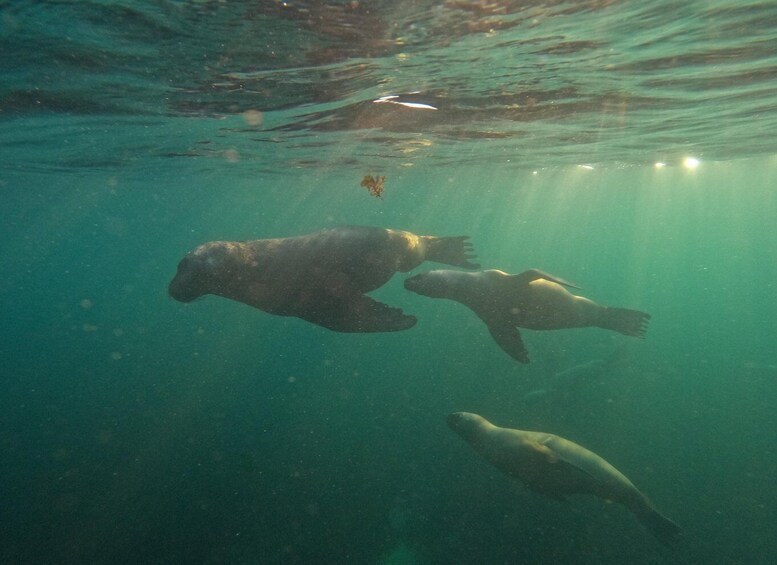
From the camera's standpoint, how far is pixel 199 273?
21.0ft

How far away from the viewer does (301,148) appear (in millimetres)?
16141

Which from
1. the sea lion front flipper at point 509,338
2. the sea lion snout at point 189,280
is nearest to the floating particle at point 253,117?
the sea lion snout at point 189,280

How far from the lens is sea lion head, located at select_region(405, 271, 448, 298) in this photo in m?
7.94

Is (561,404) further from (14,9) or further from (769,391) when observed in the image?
(14,9)

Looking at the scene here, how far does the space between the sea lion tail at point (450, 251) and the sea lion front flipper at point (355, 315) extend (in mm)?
2690

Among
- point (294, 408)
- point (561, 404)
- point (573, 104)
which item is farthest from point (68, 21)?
point (561, 404)

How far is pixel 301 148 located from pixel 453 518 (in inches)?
503

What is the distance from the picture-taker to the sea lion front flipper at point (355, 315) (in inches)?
264

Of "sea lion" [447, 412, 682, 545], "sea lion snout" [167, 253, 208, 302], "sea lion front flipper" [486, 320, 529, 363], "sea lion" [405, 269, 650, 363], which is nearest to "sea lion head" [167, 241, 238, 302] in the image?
"sea lion snout" [167, 253, 208, 302]

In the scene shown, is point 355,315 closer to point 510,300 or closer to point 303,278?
point 303,278

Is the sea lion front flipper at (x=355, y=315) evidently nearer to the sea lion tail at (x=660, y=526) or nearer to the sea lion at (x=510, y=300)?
the sea lion at (x=510, y=300)

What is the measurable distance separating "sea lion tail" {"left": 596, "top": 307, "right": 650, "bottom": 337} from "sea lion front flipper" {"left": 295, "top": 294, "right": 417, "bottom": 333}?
16.0 ft

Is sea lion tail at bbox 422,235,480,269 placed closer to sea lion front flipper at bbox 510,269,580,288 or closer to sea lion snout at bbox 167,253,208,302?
sea lion front flipper at bbox 510,269,580,288

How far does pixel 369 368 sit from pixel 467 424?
38.1 feet
